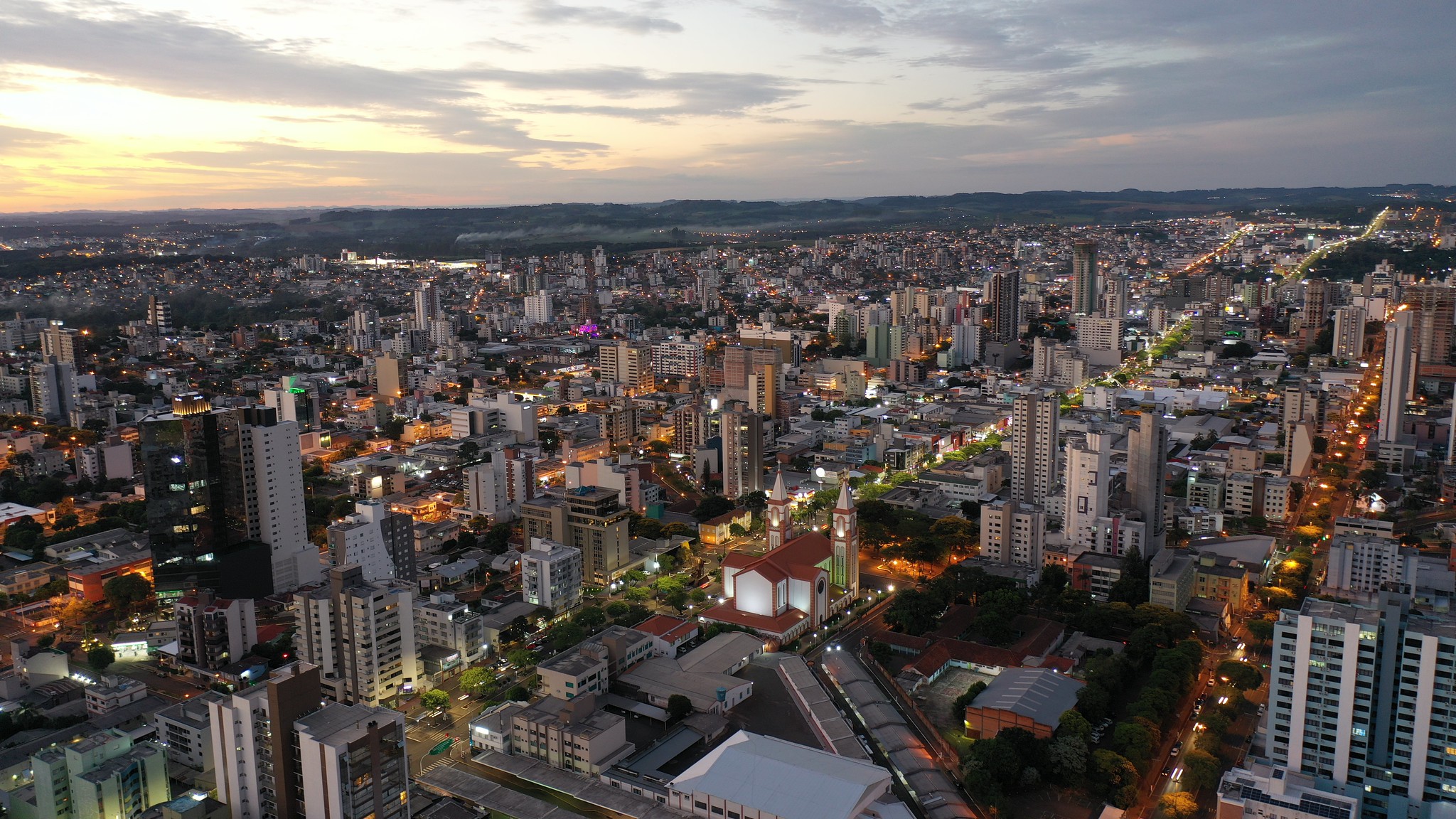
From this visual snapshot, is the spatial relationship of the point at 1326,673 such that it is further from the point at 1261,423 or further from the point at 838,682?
the point at 1261,423

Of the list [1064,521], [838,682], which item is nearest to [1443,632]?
[838,682]

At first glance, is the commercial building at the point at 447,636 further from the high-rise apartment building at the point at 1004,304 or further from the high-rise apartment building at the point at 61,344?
the high-rise apartment building at the point at 1004,304

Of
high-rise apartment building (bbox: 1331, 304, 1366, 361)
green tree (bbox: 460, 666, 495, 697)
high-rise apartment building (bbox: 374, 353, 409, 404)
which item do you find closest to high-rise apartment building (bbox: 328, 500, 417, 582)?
green tree (bbox: 460, 666, 495, 697)

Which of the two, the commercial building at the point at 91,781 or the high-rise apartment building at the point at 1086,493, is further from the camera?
the high-rise apartment building at the point at 1086,493

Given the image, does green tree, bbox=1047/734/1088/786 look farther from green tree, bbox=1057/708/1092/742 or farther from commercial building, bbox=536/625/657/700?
commercial building, bbox=536/625/657/700

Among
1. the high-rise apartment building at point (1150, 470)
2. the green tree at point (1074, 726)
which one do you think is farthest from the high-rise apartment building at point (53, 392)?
the green tree at point (1074, 726)

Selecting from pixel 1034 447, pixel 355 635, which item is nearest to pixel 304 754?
pixel 355 635
